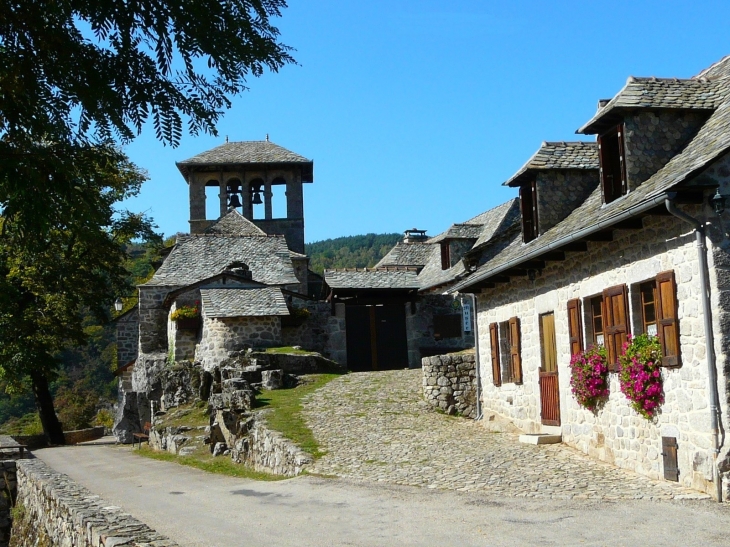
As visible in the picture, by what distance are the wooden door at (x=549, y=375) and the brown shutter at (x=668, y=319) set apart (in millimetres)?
3958

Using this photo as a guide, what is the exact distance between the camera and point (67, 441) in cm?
3400

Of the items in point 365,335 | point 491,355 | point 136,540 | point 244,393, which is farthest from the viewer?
point 365,335

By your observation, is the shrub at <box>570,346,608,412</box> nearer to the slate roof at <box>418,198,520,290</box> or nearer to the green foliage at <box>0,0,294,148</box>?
the green foliage at <box>0,0,294,148</box>

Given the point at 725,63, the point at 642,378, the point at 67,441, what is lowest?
the point at 67,441

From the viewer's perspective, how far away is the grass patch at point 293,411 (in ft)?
51.0

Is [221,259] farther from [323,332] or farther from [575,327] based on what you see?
[575,327]

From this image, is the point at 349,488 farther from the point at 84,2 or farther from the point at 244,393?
the point at 244,393

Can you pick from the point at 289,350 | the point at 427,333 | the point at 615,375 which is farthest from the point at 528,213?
the point at 427,333

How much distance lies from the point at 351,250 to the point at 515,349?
90322 mm

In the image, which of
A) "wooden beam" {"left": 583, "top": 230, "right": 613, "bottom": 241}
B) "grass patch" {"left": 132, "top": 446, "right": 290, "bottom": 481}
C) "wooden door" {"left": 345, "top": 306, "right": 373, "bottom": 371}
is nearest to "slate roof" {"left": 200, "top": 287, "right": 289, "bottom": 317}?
"wooden door" {"left": 345, "top": 306, "right": 373, "bottom": 371}

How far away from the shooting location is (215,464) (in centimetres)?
1769

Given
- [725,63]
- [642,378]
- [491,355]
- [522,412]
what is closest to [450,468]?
[642,378]

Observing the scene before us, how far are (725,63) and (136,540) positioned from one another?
38.5 ft

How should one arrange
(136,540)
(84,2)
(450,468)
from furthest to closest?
(450,468)
(136,540)
(84,2)
